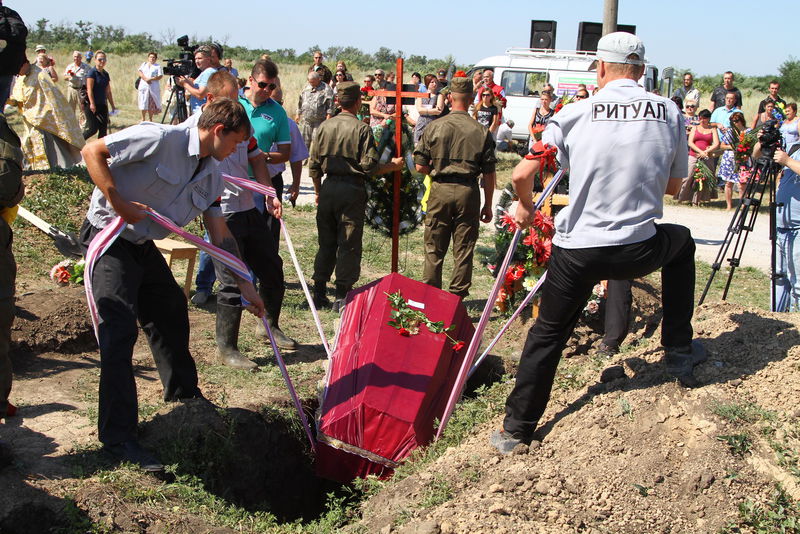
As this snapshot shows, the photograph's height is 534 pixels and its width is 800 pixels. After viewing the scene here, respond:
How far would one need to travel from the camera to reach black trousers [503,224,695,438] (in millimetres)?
3836

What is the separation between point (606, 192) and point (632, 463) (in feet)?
4.31

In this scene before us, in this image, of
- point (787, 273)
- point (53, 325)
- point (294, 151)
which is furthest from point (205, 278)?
point (787, 273)

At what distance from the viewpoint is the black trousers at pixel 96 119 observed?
53.7 ft

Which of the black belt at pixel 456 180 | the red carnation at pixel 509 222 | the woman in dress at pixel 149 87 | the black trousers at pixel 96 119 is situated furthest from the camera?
the woman in dress at pixel 149 87

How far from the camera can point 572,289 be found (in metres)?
3.88

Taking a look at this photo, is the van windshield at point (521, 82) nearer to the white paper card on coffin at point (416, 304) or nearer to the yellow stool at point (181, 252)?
the yellow stool at point (181, 252)

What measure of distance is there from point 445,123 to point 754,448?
416 centimetres

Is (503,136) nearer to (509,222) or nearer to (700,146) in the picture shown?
(700,146)

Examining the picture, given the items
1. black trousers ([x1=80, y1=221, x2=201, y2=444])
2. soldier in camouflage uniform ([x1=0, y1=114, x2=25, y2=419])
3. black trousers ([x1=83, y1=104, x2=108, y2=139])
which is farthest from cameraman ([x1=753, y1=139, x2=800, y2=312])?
black trousers ([x1=83, y1=104, x2=108, y2=139])

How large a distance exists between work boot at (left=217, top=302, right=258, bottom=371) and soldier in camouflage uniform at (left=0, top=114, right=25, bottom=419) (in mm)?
1760

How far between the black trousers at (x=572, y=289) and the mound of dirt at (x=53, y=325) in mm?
3537

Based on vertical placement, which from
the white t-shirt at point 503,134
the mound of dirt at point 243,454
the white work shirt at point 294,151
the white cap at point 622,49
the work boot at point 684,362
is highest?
the white cap at point 622,49

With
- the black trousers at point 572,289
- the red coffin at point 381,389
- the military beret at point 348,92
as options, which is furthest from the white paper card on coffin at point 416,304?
the military beret at point 348,92

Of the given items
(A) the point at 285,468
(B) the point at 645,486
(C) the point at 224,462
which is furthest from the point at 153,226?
(B) the point at 645,486
